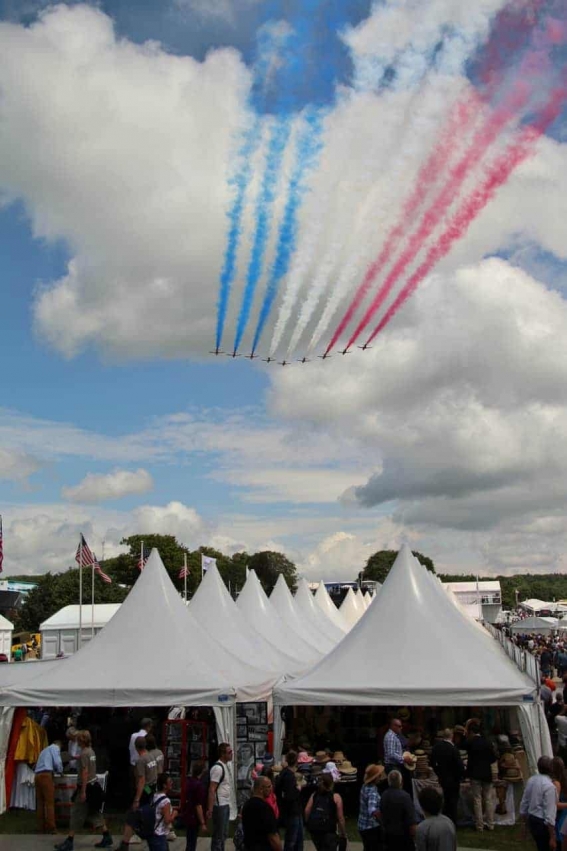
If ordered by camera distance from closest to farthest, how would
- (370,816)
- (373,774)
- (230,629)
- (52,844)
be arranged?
1. (370,816)
2. (373,774)
3. (52,844)
4. (230,629)

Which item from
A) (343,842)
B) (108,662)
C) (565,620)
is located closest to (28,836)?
(108,662)

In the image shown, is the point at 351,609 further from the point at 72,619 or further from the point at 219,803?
the point at 219,803

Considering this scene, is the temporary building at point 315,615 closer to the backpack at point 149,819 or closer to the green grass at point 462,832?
the green grass at point 462,832

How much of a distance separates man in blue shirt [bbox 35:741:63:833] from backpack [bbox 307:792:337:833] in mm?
4986

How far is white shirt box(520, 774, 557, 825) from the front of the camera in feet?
25.7

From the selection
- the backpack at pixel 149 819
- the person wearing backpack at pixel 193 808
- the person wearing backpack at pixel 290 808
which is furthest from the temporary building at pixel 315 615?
the backpack at pixel 149 819

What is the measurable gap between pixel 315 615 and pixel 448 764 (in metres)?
23.1

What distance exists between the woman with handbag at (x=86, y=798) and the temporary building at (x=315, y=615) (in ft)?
63.8

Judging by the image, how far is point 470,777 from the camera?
11648 millimetres

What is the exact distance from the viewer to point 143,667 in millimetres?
13930

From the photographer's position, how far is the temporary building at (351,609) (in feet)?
132

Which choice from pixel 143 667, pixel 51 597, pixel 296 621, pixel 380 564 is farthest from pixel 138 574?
pixel 143 667

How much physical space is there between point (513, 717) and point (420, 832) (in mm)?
10968

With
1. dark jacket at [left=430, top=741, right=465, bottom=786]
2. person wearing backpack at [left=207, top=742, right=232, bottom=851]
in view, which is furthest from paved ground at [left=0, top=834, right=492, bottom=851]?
person wearing backpack at [left=207, top=742, right=232, bottom=851]
